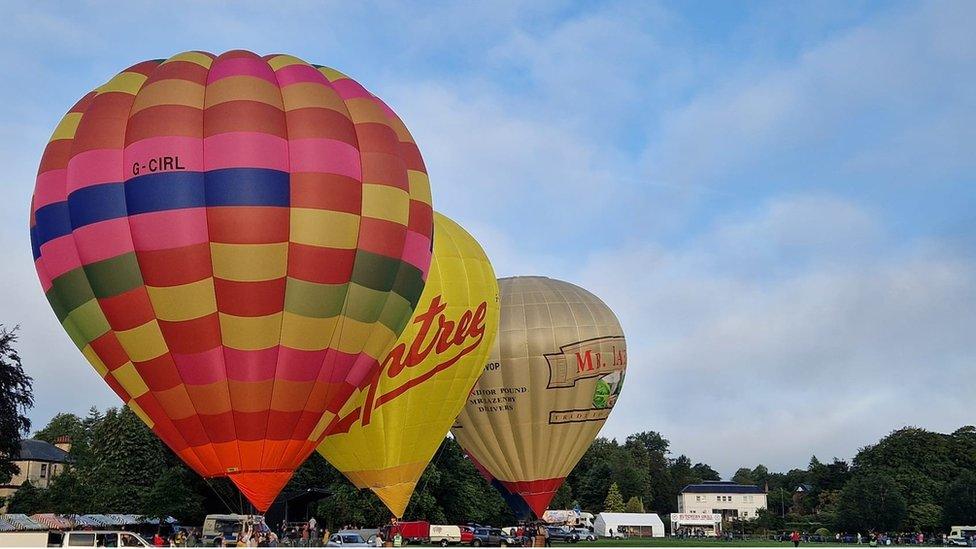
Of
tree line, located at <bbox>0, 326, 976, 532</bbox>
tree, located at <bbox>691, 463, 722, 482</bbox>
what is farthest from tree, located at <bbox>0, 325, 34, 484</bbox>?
tree, located at <bbox>691, 463, 722, 482</bbox>

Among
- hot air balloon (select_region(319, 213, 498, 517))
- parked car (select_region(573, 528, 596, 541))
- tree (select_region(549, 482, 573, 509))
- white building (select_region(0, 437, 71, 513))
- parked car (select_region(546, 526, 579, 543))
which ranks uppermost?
hot air balloon (select_region(319, 213, 498, 517))

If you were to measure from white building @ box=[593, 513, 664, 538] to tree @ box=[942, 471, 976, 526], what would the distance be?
21.7 meters

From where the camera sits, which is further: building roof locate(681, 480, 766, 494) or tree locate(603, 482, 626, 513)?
building roof locate(681, 480, 766, 494)

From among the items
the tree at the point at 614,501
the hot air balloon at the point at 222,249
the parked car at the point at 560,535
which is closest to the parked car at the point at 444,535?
the parked car at the point at 560,535

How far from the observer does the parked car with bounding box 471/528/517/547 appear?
44.4m

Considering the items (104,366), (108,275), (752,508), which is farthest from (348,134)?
(752,508)

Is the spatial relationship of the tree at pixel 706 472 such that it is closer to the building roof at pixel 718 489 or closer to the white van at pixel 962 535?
the building roof at pixel 718 489

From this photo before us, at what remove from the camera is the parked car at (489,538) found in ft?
146

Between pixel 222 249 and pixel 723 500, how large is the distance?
97.0 m

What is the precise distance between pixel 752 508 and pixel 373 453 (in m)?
88.5

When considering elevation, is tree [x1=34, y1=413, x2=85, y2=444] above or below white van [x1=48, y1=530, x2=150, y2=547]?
above

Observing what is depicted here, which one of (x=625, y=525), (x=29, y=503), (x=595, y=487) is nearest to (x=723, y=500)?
(x=595, y=487)

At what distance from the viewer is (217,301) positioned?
57.8ft

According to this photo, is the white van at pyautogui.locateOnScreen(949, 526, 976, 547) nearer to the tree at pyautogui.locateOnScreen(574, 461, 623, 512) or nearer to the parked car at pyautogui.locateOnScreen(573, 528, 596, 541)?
the parked car at pyautogui.locateOnScreen(573, 528, 596, 541)
